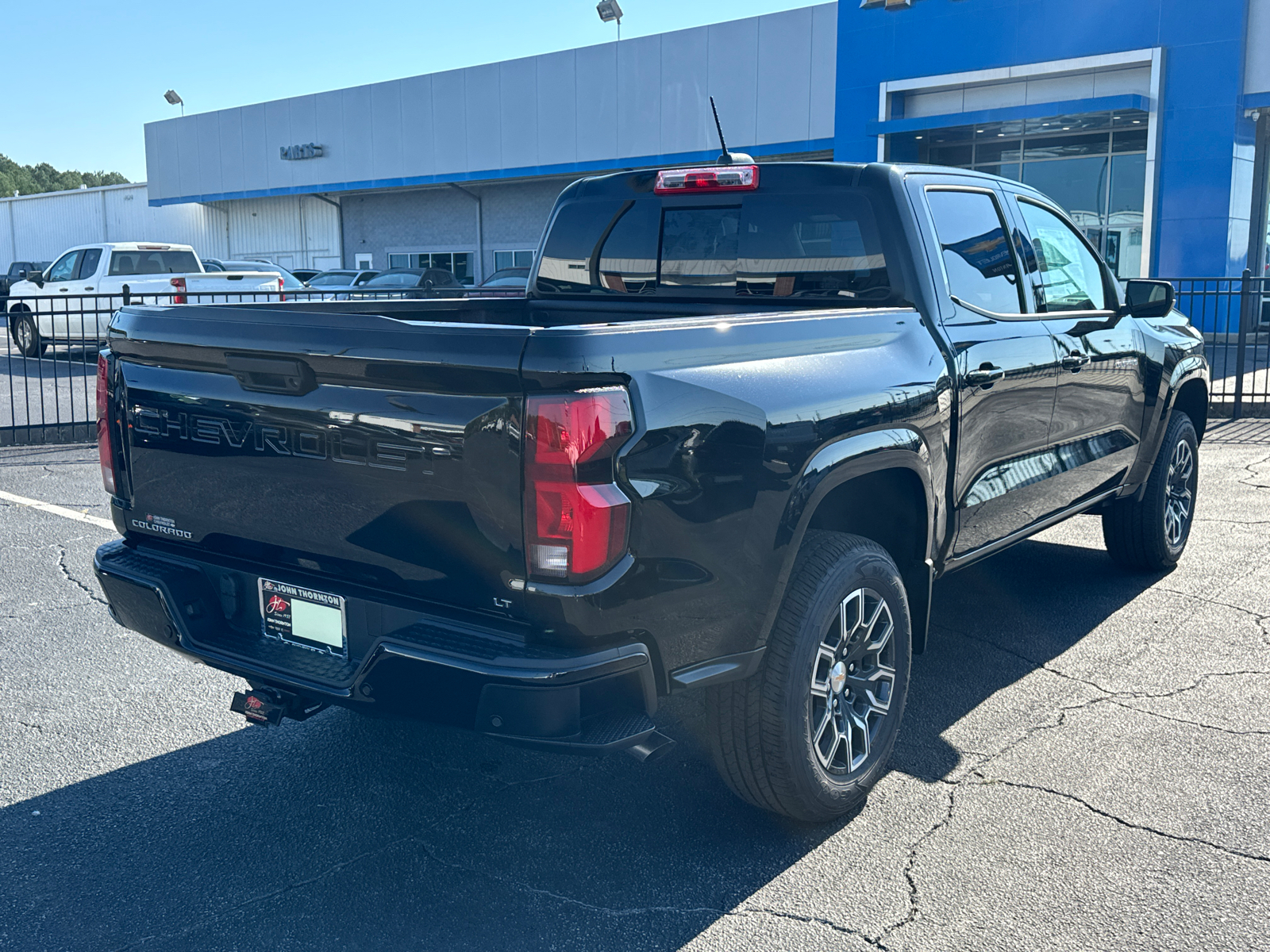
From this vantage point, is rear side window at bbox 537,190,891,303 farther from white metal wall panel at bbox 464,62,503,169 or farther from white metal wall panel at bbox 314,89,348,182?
white metal wall panel at bbox 314,89,348,182

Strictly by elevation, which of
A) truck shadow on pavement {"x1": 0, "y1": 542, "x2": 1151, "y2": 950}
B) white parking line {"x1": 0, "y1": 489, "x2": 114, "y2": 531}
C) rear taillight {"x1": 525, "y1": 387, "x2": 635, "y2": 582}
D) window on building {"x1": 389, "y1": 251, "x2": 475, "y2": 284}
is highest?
window on building {"x1": 389, "y1": 251, "x2": 475, "y2": 284}

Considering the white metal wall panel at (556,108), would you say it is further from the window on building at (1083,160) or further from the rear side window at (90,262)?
the rear side window at (90,262)

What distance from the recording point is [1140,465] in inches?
222

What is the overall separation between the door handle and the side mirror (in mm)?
1432

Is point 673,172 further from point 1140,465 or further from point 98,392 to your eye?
point 1140,465

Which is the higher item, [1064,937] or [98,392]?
[98,392]

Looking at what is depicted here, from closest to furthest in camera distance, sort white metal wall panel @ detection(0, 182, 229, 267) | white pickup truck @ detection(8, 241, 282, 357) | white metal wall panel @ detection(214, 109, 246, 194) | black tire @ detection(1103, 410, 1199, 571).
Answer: black tire @ detection(1103, 410, 1199, 571), white pickup truck @ detection(8, 241, 282, 357), white metal wall panel @ detection(214, 109, 246, 194), white metal wall panel @ detection(0, 182, 229, 267)

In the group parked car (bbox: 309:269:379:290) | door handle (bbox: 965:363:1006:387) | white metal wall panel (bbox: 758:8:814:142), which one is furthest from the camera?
white metal wall panel (bbox: 758:8:814:142)

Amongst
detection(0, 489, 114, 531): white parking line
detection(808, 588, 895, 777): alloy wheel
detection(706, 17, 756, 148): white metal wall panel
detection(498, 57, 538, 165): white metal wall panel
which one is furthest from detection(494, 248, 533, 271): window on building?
detection(808, 588, 895, 777): alloy wheel

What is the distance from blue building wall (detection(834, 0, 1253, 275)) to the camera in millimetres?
20156

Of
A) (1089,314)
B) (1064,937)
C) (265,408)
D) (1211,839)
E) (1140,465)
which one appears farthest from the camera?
(1140,465)

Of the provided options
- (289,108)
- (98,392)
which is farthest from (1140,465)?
(289,108)

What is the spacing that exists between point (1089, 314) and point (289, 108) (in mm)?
40536

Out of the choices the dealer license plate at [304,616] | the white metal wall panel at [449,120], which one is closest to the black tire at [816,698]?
the dealer license plate at [304,616]
